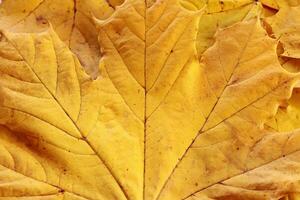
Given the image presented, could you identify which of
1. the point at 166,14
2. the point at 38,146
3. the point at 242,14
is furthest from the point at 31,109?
the point at 242,14

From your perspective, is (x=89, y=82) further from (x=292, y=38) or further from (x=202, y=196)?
(x=292, y=38)

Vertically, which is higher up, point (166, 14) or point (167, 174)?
point (166, 14)

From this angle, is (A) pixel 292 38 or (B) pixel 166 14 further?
(A) pixel 292 38

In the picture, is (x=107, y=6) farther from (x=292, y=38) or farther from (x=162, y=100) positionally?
(x=292, y=38)

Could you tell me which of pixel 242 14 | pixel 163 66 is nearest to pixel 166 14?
pixel 163 66

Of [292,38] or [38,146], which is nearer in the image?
[38,146]

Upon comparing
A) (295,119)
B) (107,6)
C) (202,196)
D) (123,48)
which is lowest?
(202,196)
